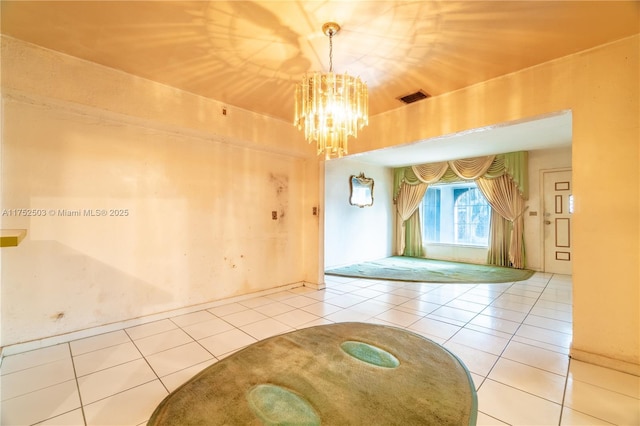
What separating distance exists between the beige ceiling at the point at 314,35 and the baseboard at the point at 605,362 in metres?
2.47

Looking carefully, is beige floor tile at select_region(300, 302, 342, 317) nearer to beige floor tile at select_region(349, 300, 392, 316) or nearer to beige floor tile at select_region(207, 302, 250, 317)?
beige floor tile at select_region(349, 300, 392, 316)

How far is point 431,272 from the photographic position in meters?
5.52

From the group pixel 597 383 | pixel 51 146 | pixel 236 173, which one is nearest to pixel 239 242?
pixel 236 173

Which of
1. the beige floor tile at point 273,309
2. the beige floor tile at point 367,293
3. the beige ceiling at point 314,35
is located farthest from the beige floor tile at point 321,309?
the beige ceiling at point 314,35

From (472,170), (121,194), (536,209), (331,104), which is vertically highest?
(472,170)

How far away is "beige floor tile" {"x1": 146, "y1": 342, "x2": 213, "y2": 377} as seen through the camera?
80.8 inches

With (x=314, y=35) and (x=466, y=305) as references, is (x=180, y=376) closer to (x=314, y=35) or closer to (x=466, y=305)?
(x=314, y=35)

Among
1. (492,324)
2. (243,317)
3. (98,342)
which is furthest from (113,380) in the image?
(492,324)

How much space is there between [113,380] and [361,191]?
5705 mm

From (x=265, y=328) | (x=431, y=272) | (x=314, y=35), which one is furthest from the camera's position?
(x=431, y=272)

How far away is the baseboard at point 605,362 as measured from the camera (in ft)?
6.58

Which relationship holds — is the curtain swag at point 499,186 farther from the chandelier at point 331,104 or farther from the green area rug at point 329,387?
the chandelier at point 331,104

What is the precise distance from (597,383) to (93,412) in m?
3.28

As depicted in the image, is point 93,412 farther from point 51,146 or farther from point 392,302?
point 392,302
